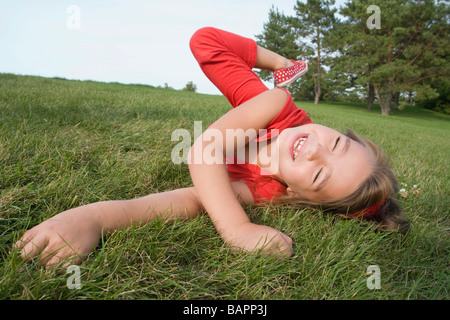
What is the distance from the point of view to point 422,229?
1.65 meters

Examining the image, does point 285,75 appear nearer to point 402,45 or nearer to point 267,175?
point 267,175

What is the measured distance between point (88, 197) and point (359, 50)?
2559cm

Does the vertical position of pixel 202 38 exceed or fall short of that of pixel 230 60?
it exceeds it

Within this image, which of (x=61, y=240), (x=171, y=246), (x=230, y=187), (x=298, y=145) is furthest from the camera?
(x=298, y=145)

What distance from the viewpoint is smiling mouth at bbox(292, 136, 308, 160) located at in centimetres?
164

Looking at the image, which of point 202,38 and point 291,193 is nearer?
point 291,193

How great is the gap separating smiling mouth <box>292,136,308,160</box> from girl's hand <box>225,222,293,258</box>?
0.51 meters

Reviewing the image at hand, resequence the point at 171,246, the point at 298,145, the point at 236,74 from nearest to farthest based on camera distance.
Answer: the point at 171,246 → the point at 298,145 → the point at 236,74

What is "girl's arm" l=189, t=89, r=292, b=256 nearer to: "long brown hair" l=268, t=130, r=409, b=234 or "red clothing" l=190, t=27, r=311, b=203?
"red clothing" l=190, t=27, r=311, b=203

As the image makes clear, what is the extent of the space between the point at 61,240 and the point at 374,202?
60.5 inches

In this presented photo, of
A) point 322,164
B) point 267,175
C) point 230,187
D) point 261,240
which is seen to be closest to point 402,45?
point 267,175

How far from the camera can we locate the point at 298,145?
1672 mm

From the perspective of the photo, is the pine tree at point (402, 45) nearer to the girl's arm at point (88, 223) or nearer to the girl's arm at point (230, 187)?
the girl's arm at point (230, 187)

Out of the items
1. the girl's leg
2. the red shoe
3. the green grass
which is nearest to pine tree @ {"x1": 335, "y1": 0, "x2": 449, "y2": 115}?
the red shoe
